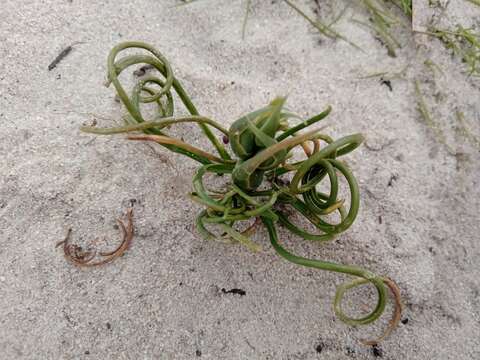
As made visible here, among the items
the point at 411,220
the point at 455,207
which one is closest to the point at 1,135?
the point at 411,220

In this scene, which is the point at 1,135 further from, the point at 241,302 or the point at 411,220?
the point at 411,220

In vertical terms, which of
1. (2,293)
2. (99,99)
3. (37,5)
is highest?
(37,5)

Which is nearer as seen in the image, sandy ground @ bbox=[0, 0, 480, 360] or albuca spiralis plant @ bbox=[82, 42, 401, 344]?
albuca spiralis plant @ bbox=[82, 42, 401, 344]

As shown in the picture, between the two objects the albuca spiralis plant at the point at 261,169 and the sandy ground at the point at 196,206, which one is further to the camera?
the sandy ground at the point at 196,206

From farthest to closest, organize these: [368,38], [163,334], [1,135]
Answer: [368,38] < [1,135] < [163,334]

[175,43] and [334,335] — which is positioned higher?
[175,43]

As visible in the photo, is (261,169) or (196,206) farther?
(196,206)

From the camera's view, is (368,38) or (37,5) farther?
(368,38)

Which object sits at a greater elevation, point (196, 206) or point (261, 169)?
point (261, 169)
